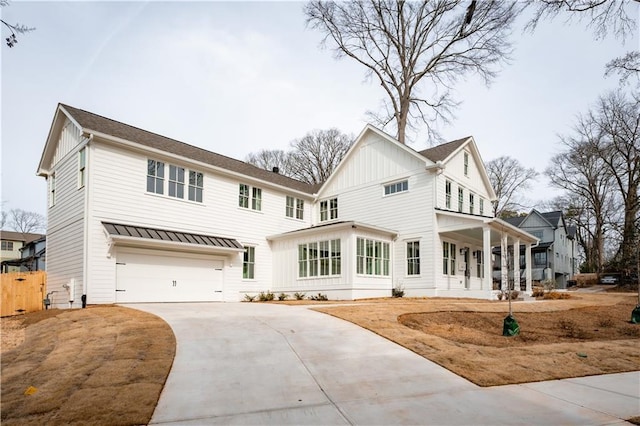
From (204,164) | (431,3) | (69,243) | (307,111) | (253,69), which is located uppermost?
(431,3)

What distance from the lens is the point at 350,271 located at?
18.1m

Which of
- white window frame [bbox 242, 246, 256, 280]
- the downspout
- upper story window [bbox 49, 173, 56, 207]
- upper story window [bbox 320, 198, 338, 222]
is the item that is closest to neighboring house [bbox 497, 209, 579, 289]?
upper story window [bbox 320, 198, 338, 222]

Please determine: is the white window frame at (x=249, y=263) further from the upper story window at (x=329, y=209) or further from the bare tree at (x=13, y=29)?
the bare tree at (x=13, y=29)

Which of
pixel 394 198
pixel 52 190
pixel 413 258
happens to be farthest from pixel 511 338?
pixel 52 190

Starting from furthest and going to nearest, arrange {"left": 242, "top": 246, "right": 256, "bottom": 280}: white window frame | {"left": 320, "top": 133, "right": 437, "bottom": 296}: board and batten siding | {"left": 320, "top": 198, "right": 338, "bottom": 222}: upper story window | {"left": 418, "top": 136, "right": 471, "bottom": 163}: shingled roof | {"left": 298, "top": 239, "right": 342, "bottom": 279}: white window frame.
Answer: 1. {"left": 320, "top": 198, "right": 338, "bottom": 222}: upper story window
2. {"left": 418, "top": 136, "right": 471, "bottom": 163}: shingled roof
3. {"left": 242, "top": 246, "right": 256, "bottom": 280}: white window frame
4. {"left": 320, "top": 133, "right": 437, "bottom": 296}: board and batten siding
5. {"left": 298, "top": 239, "right": 342, "bottom": 279}: white window frame

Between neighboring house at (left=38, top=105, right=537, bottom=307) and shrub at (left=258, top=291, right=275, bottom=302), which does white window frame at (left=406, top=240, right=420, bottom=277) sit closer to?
neighboring house at (left=38, top=105, right=537, bottom=307)

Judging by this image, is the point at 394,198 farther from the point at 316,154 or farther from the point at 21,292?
the point at 316,154

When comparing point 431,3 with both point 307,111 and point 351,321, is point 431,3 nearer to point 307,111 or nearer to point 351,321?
point 307,111

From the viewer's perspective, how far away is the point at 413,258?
20000 mm

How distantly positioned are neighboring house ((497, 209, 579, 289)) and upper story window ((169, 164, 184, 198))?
35945 millimetres

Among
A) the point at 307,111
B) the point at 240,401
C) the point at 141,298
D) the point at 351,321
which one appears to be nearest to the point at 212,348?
the point at 240,401

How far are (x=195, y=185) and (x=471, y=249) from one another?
14703 mm

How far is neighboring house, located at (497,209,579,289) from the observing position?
42.3 metres

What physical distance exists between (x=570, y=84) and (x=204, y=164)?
47.4 ft
